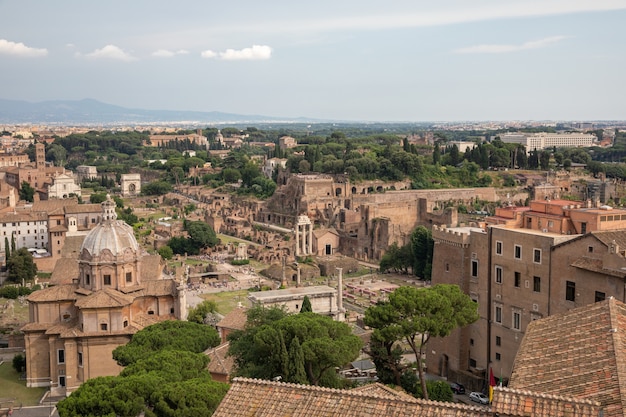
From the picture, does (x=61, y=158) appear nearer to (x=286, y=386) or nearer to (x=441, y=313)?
(x=441, y=313)

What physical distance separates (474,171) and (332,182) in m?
17.6

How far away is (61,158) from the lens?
433 feet

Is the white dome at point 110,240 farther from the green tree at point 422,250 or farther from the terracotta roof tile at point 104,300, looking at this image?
the green tree at point 422,250

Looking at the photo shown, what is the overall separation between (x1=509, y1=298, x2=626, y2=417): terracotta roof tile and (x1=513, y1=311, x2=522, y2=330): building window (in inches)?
440

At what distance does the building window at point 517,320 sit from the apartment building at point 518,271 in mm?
10

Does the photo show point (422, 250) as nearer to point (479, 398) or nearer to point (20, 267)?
point (479, 398)

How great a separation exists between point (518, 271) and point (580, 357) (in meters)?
13.9

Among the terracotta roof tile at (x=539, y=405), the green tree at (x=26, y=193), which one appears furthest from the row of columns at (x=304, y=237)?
the terracotta roof tile at (x=539, y=405)

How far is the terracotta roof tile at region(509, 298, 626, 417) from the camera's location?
9812 mm

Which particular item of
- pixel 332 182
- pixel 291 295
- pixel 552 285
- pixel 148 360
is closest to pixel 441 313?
pixel 552 285

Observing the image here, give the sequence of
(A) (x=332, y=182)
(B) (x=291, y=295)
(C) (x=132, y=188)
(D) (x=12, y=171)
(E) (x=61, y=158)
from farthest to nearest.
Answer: (E) (x=61, y=158), (C) (x=132, y=188), (D) (x=12, y=171), (A) (x=332, y=182), (B) (x=291, y=295)

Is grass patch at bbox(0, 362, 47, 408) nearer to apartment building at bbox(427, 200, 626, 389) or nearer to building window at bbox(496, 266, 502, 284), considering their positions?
apartment building at bbox(427, 200, 626, 389)

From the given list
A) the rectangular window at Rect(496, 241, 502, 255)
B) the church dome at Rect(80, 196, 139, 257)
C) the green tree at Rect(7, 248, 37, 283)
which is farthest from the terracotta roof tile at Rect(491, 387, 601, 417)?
the green tree at Rect(7, 248, 37, 283)

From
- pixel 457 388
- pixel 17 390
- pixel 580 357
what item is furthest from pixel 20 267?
pixel 580 357
